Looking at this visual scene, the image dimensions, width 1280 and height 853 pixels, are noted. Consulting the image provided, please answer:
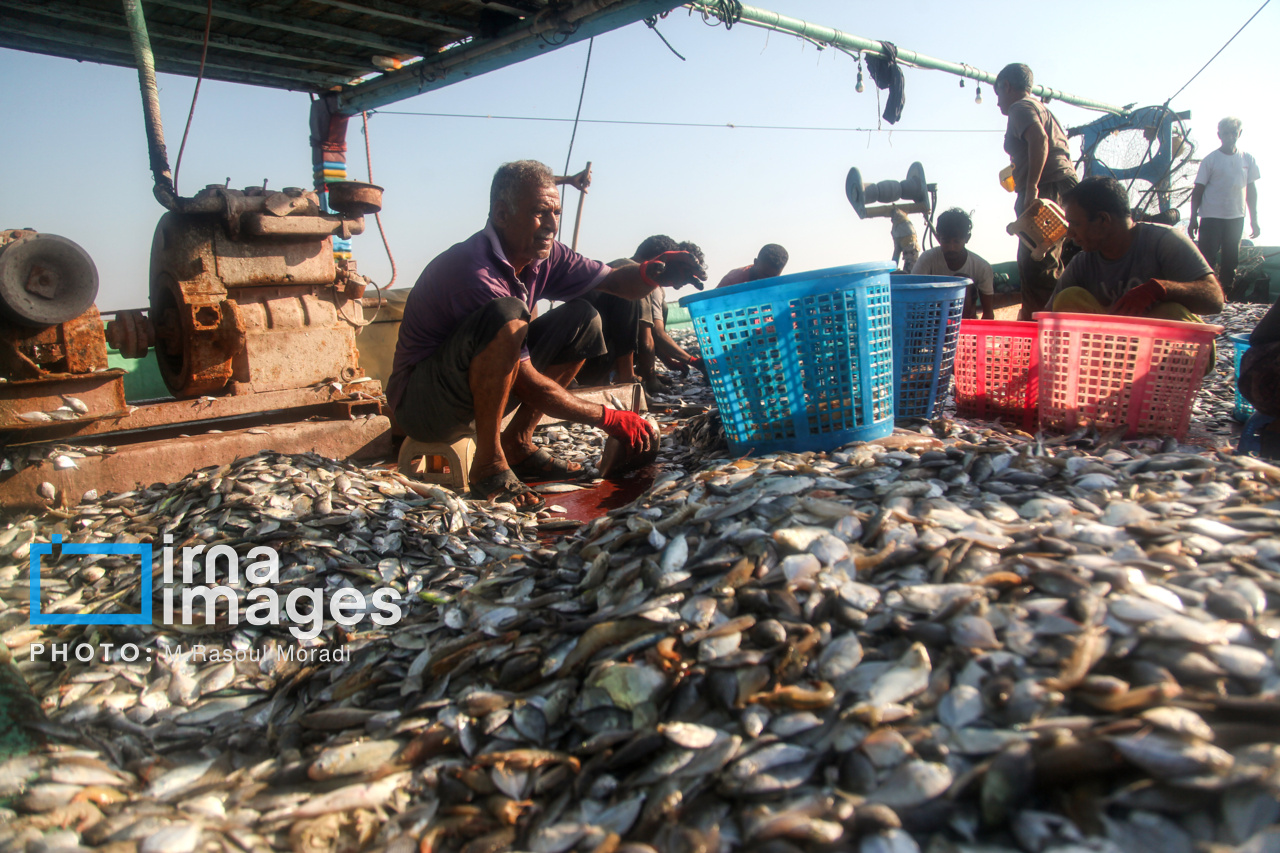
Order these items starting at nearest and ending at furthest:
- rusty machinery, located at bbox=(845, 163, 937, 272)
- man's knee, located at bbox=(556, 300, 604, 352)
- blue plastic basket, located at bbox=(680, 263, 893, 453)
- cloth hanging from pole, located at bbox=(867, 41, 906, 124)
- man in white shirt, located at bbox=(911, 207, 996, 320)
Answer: blue plastic basket, located at bbox=(680, 263, 893, 453) < man's knee, located at bbox=(556, 300, 604, 352) < man in white shirt, located at bbox=(911, 207, 996, 320) < rusty machinery, located at bbox=(845, 163, 937, 272) < cloth hanging from pole, located at bbox=(867, 41, 906, 124)

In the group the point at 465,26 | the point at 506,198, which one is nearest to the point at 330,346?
the point at 506,198

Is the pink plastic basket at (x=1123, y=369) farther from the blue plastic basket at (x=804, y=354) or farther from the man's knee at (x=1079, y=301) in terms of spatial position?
the man's knee at (x=1079, y=301)

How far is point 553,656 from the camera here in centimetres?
146

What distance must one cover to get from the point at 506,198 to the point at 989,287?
361cm

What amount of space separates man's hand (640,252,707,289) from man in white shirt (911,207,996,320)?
2.50m

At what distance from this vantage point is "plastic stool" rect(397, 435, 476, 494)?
10.7 feet

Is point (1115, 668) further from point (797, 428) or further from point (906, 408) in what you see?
point (906, 408)

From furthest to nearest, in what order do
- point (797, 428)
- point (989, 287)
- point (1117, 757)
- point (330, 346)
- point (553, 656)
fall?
1. point (989, 287)
2. point (330, 346)
3. point (797, 428)
4. point (553, 656)
5. point (1117, 757)

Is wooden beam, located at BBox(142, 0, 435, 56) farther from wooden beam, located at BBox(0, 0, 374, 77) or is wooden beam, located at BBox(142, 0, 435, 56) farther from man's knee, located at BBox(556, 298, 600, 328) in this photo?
man's knee, located at BBox(556, 298, 600, 328)

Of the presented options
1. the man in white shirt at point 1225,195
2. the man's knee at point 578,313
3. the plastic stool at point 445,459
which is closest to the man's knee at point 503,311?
the man's knee at point 578,313

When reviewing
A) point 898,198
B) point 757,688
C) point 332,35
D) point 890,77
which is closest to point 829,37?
point 890,77

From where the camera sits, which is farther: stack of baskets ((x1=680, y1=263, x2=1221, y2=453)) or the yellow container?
the yellow container

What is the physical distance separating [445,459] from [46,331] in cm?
171

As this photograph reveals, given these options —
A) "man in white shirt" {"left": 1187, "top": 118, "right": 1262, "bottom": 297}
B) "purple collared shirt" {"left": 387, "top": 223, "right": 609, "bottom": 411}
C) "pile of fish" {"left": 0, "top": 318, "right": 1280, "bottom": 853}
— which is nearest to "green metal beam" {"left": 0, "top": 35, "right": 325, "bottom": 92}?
"purple collared shirt" {"left": 387, "top": 223, "right": 609, "bottom": 411}
